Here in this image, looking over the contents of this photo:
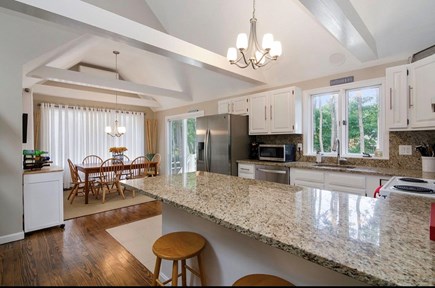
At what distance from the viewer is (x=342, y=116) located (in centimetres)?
332

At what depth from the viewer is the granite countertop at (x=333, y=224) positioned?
0.69 metres

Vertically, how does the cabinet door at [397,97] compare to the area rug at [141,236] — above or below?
above

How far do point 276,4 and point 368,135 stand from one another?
2201 millimetres

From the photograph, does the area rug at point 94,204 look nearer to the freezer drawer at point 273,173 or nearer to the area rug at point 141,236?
the area rug at point 141,236

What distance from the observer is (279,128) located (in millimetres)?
3688

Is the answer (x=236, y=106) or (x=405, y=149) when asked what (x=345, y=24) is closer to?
(x=405, y=149)

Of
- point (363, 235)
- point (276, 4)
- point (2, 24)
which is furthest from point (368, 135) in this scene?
point (2, 24)

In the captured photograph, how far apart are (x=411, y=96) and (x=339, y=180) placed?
1.19 metres

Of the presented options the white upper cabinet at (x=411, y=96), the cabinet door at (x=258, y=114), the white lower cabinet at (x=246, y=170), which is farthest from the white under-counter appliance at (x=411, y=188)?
the cabinet door at (x=258, y=114)

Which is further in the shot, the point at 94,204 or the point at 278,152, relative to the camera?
the point at 94,204

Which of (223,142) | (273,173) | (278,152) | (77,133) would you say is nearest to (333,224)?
(273,173)

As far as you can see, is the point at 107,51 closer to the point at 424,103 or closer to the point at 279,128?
the point at 279,128

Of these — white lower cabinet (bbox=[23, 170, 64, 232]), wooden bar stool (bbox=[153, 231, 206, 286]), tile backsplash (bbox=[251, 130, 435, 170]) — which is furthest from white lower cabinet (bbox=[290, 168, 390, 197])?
white lower cabinet (bbox=[23, 170, 64, 232])

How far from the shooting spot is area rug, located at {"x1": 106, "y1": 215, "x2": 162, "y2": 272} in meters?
2.41
